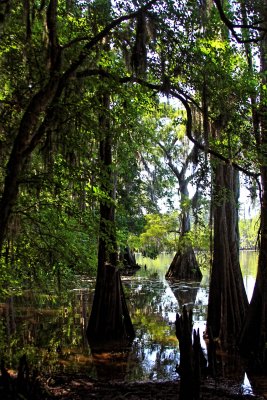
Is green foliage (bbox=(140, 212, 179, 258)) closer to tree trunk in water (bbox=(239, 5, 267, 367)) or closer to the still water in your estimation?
the still water

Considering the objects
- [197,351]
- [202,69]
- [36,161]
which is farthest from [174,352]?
[202,69]

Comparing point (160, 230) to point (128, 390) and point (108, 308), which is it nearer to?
point (108, 308)

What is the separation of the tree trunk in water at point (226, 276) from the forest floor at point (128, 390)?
109 inches

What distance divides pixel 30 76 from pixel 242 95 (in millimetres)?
3138

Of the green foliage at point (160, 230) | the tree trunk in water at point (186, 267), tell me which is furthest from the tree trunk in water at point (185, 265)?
the green foliage at point (160, 230)

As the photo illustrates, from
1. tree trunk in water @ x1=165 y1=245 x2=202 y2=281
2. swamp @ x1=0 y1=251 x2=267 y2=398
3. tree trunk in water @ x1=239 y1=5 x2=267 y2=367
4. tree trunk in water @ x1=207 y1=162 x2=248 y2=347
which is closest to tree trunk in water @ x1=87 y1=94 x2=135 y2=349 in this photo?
swamp @ x1=0 y1=251 x2=267 y2=398

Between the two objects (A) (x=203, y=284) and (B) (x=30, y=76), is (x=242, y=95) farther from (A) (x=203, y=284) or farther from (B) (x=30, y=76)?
(A) (x=203, y=284)

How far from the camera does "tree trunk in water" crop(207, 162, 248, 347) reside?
9.20 metres

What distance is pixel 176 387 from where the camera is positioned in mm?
6117

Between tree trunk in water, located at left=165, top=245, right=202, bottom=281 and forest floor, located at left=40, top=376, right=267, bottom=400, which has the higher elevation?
tree trunk in water, located at left=165, top=245, right=202, bottom=281

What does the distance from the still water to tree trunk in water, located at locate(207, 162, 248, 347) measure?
670mm

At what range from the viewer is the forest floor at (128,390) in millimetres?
5430

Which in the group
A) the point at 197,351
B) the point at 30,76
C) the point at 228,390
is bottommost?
the point at 228,390

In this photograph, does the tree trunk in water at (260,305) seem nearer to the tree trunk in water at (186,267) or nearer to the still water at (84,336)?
the still water at (84,336)
